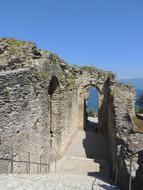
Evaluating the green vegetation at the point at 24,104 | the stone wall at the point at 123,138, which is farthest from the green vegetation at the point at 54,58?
the green vegetation at the point at 24,104

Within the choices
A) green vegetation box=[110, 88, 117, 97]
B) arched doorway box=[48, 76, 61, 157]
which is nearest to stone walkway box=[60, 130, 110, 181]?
arched doorway box=[48, 76, 61, 157]

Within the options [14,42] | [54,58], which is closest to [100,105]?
[54,58]

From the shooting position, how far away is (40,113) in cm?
1460

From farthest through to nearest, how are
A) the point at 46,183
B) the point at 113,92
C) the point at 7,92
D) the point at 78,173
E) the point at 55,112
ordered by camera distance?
1. the point at 113,92
2. the point at 55,112
3. the point at 78,173
4. the point at 7,92
5. the point at 46,183

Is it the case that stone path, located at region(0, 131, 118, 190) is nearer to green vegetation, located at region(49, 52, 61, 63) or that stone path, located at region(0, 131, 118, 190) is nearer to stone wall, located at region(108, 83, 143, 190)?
stone wall, located at region(108, 83, 143, 190)

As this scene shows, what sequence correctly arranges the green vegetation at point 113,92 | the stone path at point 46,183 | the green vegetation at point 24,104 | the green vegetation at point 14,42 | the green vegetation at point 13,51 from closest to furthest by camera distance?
the stone path at point 46,183, the green vegetation at point 24,104, the green vegetation at point 13,51, the green vegetation at point 14,42, the green vegetation at point 113,92

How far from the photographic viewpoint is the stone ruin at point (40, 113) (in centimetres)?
1182

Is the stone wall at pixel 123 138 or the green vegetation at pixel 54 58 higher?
the green vegetation at pixel 54 58

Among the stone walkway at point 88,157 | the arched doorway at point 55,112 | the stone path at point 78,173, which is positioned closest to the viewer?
the stone path at point 78,173

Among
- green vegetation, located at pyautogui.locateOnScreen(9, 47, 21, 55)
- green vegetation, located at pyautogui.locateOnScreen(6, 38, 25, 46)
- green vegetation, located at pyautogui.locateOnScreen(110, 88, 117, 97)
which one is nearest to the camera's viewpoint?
green vegetation, located at pyautogui.locateOnScreen(9, 47, 21, 55)

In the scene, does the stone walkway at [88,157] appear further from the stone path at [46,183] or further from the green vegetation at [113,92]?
the green vegetation at [113,92]

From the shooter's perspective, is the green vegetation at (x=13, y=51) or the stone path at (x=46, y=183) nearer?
the stone path at (x=46, y=183)

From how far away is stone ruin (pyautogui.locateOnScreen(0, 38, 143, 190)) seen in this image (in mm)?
11820

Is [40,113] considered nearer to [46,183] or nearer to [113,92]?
[46,183]
